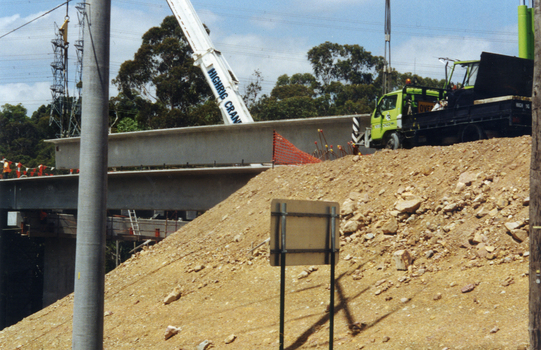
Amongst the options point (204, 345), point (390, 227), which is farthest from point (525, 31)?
point (204, 345)

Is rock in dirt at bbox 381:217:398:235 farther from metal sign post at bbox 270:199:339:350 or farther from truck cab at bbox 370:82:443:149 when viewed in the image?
truck cab at bbox 370:82:443:149

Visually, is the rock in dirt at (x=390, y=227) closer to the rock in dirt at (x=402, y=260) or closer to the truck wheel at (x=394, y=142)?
the rock in dirt at (x=402, y=260)

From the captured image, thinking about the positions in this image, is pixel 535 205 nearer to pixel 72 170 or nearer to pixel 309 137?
pixel 309 137

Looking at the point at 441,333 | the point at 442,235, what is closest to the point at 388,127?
the point at 442,235

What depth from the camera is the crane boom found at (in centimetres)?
2644

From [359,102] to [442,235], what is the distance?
1919 inches

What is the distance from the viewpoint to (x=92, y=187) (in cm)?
571

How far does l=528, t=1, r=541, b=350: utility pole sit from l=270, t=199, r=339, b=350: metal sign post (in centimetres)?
236

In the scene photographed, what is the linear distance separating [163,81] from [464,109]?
37134 millimetres

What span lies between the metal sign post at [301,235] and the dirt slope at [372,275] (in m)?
2.32

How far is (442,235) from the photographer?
11.4m

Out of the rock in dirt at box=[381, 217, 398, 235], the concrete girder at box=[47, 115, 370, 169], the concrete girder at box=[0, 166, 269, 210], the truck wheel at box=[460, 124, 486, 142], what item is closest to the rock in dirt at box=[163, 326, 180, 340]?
the rock in dirt at box=[381, 217, 398, 235]

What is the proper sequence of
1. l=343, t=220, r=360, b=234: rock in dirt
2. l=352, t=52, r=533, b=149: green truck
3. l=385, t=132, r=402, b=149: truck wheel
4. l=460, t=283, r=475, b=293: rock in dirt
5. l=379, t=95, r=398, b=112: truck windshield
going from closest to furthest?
1. l=460, t=283, r=475, b=293: rock in dirt
2. l=343, t=220, r=360, b=234: rock in dirt
3. l=352, t=52, r=533, b=149: green truck
4. l=385, t=132, r=402, b=149: truck wheel
5. l=379, t=95, r=398, b=112: truck windshield

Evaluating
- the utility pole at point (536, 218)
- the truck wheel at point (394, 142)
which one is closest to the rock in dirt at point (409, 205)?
the utility pole at point (536, 218)
